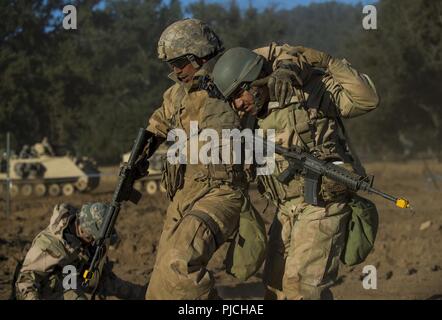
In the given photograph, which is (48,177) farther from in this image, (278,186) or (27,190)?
(278,186)

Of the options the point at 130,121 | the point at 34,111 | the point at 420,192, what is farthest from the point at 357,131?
the point at 420,192

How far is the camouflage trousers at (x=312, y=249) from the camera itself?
550 centimetres

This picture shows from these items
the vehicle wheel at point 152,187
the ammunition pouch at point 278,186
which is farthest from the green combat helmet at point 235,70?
the vehicle wheel at point 152,187

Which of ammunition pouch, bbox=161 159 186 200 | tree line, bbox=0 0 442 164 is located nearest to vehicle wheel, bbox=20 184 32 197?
tree line, bbox=0 0 442 164

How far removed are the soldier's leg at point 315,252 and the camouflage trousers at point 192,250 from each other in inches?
19.0

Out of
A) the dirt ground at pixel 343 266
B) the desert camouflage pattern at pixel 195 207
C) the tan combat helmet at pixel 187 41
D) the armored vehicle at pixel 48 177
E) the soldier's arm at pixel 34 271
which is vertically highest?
the tan combat helmet at pixel 187 41

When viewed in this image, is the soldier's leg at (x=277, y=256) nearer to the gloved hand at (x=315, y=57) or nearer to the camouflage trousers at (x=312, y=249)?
the camouflage trousers at (x=312, y=249)

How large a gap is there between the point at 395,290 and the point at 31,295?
4160 mm

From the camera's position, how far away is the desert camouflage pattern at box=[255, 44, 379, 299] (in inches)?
215

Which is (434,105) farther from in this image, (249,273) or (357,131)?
(249,273)

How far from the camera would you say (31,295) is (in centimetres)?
651

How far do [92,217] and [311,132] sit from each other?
208cm

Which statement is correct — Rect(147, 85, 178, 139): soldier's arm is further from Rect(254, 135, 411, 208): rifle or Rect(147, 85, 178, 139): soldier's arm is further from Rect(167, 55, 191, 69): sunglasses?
Rect(254, 135, 411, 208): rifle

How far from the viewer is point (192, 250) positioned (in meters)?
4.96
